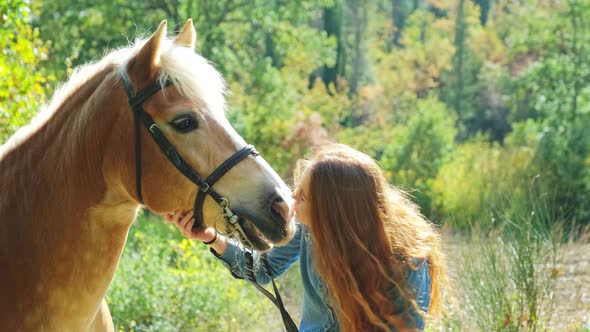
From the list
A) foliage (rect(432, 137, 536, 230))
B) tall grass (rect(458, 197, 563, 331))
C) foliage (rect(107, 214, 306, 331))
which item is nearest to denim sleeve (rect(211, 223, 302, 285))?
tall grass (rect(458, 197, 563, 331))

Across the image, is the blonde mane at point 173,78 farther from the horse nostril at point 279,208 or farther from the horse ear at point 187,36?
the horse nostril at point 279,208

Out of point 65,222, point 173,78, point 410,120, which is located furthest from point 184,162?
point 410,120

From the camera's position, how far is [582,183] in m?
11.1

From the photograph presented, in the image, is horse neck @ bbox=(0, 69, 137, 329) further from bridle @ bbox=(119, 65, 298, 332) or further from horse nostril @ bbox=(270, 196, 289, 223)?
horse nostril @ bbox=(270, 196, 289, 223)

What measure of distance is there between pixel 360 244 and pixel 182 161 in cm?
62

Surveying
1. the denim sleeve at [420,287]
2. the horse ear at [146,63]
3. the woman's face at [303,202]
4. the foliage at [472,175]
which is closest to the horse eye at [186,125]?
the horse ear at [146,63]

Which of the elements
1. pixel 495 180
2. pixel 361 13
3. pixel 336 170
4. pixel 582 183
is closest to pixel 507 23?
pixel 361 13

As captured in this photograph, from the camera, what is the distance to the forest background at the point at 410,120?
168 inches

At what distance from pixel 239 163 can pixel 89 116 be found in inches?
19.3

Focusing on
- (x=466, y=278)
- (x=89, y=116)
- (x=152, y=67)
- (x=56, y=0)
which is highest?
(x=152, y=67)

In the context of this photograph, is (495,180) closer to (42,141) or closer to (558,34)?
(558,34)

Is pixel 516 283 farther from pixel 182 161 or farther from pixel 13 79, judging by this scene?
pixel 13 79

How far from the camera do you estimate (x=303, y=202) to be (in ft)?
7.42

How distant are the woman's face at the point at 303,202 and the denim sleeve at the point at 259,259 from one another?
26 centimetres
